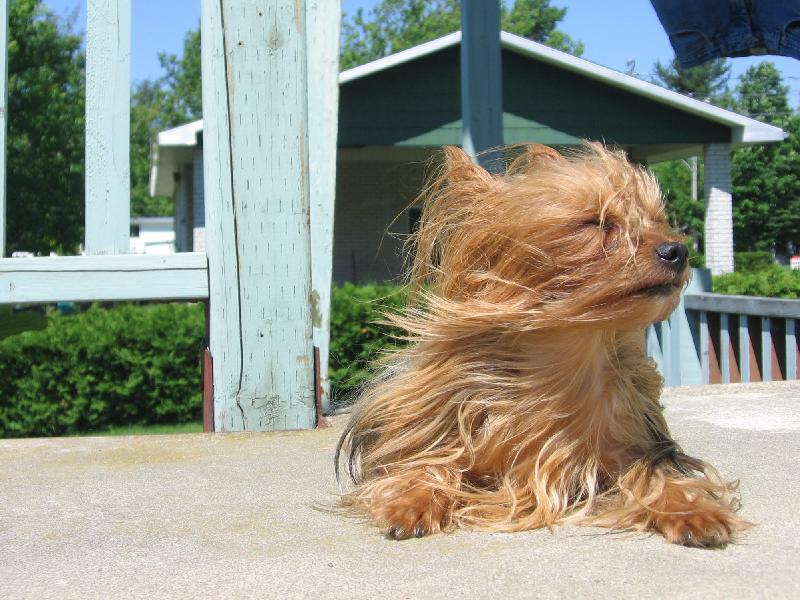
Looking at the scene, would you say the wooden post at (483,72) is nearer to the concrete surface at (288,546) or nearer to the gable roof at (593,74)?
the concrete surface at (288,546)

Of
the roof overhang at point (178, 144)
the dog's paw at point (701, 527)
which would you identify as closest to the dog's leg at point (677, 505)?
the dog's paw at point (701, 527)

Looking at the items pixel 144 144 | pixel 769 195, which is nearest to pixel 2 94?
pixel 769 195

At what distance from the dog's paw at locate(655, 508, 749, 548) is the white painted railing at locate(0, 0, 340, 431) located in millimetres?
2399

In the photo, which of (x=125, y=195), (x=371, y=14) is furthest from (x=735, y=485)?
(x=371, y=14)

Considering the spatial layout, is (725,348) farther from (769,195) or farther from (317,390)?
(769,195)

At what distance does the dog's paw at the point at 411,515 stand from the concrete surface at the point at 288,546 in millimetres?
36

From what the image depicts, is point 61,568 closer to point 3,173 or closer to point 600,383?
point 600,383

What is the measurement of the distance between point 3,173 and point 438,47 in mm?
10817

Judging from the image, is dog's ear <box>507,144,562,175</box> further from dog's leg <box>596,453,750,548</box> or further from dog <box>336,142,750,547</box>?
dog's leg <box>596,453,750,548</box>

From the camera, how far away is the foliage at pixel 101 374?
7.96 m

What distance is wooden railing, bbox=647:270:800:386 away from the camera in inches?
282

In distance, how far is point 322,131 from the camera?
239 inches

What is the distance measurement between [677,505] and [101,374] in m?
6.25

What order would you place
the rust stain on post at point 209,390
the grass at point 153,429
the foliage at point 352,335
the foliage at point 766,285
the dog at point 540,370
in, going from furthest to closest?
1. the foliage at point 766,285
2. the grass at point 153,429
3. the foliage at point 352,335
4. the rust stain on post at point 209,390
5. the dog at point 540,370
